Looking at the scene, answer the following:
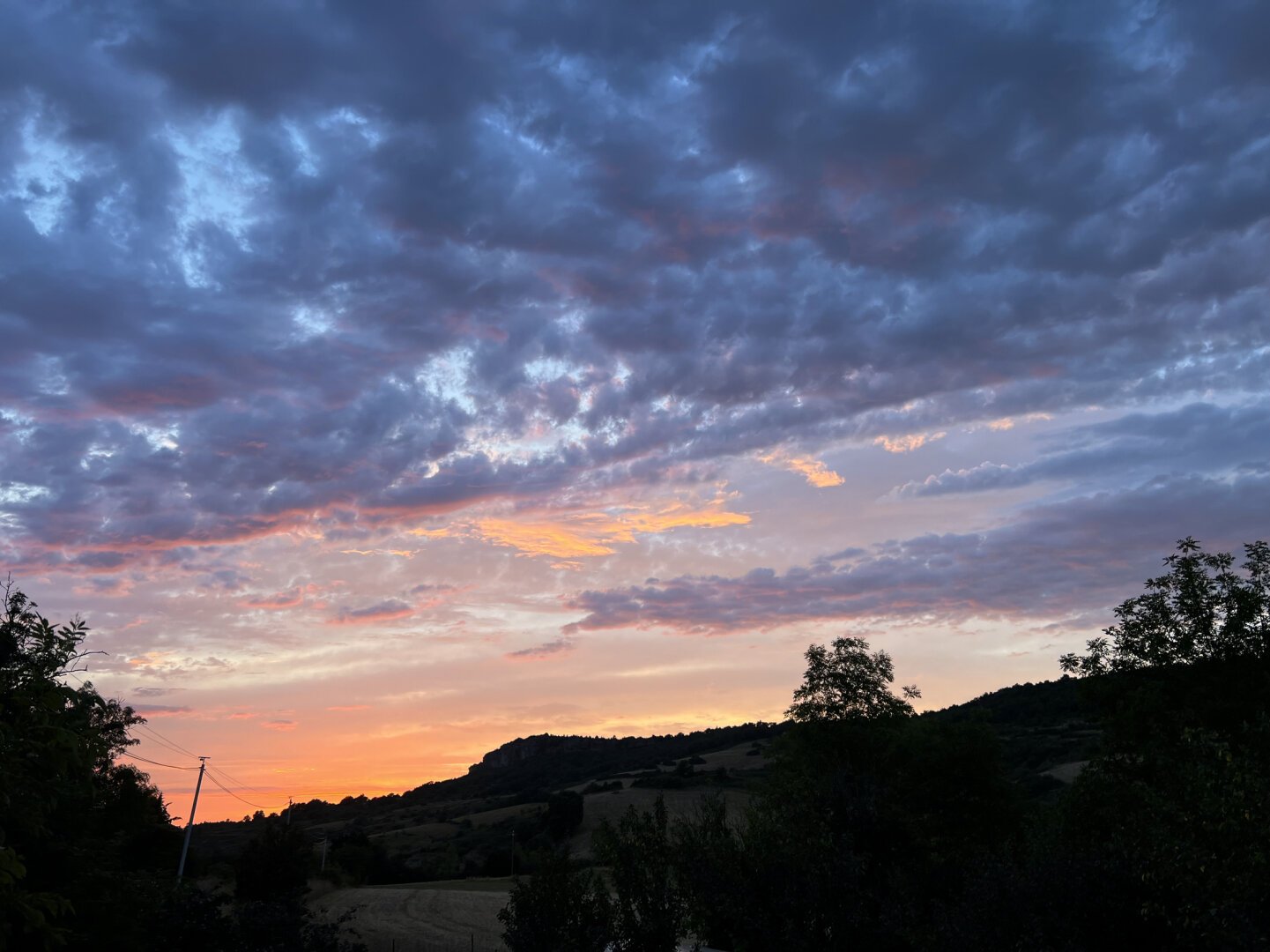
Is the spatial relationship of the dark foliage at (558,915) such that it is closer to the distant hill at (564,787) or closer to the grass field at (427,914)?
the grass field at (427,914)

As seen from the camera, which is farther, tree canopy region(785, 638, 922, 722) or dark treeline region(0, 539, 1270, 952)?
tree canopy region(785, 638, 922, 722)

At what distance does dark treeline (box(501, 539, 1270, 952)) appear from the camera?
12.5 meters

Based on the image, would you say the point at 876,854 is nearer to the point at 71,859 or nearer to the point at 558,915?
the point at 558,915

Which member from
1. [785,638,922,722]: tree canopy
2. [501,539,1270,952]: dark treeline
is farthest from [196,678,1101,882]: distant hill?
[501,539,1270,952]: dark treeline

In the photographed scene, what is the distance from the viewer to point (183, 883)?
27109 mm

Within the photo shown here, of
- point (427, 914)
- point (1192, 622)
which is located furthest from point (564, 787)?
point (1192, 622)

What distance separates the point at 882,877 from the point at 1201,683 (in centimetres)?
1767

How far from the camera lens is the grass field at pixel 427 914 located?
47.6 meters

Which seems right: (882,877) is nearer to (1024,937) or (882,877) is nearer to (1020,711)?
(1024,937)

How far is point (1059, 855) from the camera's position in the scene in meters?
15.0

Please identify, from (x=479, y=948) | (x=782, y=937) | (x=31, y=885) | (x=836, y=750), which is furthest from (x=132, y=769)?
(x=782, y=937)

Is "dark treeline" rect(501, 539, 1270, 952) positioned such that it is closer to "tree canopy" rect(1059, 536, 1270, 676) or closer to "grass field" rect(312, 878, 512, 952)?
"tree canopy" rect(1059, 536, 1270, 676)

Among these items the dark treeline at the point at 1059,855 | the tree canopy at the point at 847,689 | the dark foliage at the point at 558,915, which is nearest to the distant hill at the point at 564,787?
the tree canopy at the point at 847,689

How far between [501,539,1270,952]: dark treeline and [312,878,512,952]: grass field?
73.7 feet
